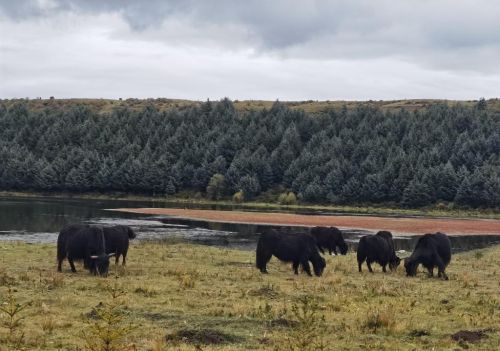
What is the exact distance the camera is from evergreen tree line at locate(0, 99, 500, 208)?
100625mm

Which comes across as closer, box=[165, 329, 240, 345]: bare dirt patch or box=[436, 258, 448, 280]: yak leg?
box=[165, 329, 240, 345]: bare dirt patch

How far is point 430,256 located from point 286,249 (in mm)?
5710

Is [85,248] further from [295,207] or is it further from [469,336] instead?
[295,207]

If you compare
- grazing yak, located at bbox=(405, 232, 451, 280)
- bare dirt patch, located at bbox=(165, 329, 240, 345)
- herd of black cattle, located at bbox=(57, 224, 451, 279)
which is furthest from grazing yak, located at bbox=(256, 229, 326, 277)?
bare dirt patch, located at bbox=(165, 329, 240, 345)

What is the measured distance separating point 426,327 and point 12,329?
911 centimetres

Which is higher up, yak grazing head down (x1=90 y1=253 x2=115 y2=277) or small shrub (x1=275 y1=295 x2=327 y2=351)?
small shrub (x1=275 y1=295 x2=327 y2=351)

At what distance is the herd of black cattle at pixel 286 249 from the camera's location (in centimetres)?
2345

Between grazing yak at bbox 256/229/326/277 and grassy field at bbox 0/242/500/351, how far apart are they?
64 cm

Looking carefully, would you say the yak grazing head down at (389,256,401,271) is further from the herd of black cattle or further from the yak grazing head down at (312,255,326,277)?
the yak grazing head down at (312,255,326,277)

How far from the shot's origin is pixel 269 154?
395 ft

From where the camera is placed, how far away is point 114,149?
12581 centimetres

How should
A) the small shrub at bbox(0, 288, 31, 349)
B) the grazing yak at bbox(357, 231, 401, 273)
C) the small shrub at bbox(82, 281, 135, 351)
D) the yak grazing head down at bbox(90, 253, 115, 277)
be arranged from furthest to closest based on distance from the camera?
the grazing yak at bbox(357, 231, 401, 273), the yak grazing head down at bbox(90, 253, 115, 277), the small shrub at bbox(0, 288, 31, 349), the small shrub at bbox(82, 281, 135, 351)

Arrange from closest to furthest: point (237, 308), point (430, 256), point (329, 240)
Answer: point (237, 308) → point (430, 256) → point (329, 240)

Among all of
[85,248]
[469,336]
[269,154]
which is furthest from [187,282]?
[269,154]
